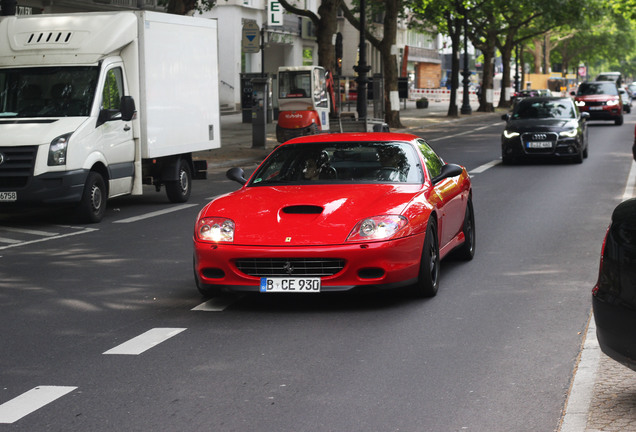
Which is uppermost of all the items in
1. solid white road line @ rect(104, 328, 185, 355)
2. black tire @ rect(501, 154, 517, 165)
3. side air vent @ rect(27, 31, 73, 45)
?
side air vent @ rect(27, 31, 73, 45)

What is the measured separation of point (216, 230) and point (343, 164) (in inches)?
60.3

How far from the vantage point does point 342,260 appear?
7914 millimetres

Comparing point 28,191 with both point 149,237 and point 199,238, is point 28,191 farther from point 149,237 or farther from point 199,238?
point 199,238

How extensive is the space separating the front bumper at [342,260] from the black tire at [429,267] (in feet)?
0.47

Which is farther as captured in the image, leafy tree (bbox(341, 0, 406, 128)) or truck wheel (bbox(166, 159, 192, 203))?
leafy tree (bbox(341, 0, 406, 128))

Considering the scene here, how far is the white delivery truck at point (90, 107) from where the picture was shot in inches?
560

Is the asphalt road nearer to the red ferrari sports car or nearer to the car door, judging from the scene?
the red ferrari sports car

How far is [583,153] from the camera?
25172 millimetres

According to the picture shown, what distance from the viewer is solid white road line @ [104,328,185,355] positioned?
6884 mm

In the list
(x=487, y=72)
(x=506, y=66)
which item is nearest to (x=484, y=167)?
(x=487, y=72)

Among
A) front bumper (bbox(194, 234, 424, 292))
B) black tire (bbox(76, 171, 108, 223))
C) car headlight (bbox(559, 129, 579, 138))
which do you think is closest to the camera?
front bumper (bbox(194, 234, 424, 292))

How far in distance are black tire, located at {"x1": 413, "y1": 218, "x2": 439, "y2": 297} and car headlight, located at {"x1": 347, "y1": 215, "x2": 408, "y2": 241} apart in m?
0.36

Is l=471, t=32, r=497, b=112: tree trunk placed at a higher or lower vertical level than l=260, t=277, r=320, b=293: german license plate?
higher

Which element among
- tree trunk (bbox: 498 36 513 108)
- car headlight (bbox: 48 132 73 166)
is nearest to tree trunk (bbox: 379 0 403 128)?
car headlight (bbox: 48 132 73 166)
